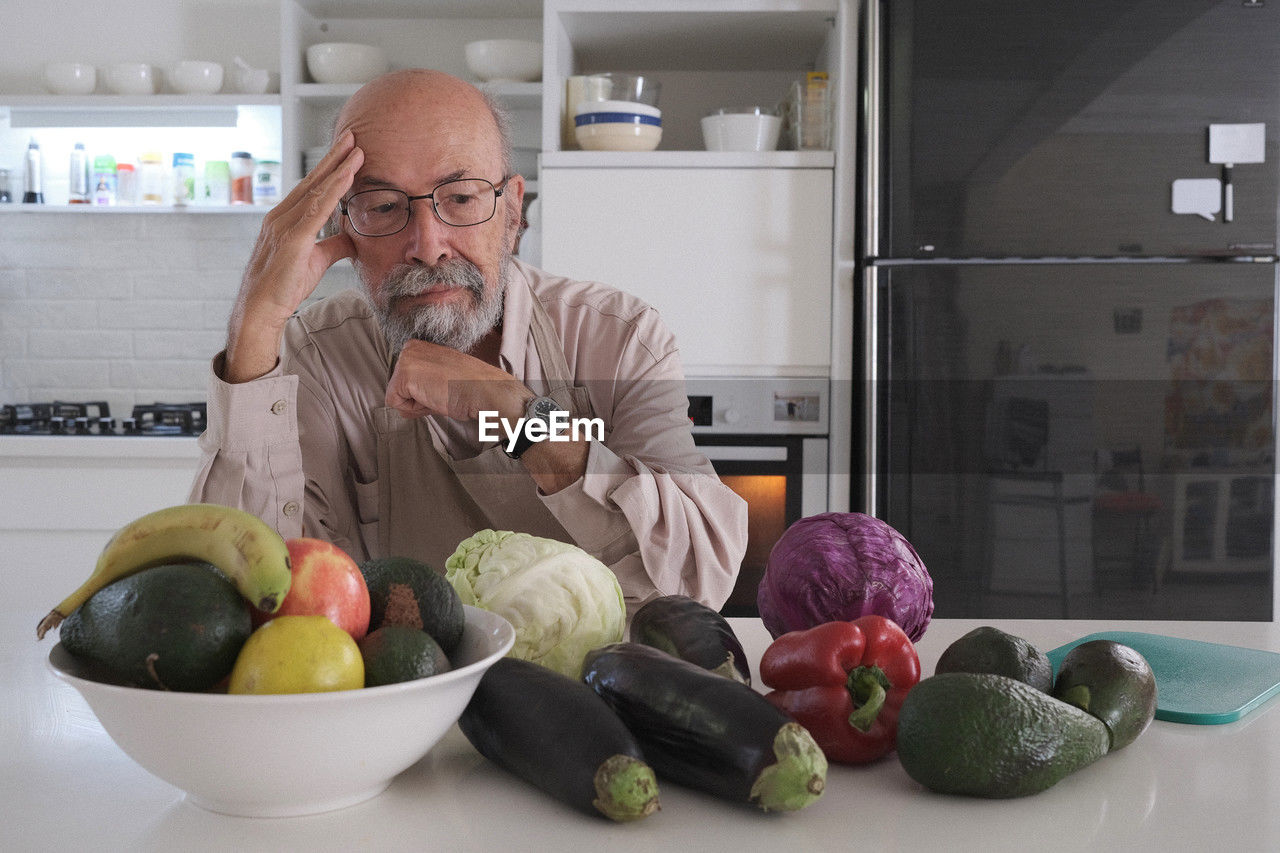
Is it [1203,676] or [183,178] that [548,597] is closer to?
[1203,676]

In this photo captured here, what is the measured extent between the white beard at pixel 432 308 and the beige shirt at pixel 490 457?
79mm

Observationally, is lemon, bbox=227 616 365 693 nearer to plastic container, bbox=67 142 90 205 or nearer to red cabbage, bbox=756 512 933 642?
red cabbage, bbox=756 512 933 642

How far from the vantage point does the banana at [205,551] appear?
52 cm

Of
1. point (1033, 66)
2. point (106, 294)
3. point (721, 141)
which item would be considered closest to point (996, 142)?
point (1033, 66)

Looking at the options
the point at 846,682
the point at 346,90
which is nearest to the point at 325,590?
the point at 846,682

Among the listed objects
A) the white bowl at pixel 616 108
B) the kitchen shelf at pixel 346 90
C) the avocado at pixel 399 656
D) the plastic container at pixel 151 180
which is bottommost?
the avocado at pixel 399 656

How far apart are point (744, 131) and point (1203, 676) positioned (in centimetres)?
182

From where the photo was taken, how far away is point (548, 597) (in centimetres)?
72

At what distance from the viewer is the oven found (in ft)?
7.91

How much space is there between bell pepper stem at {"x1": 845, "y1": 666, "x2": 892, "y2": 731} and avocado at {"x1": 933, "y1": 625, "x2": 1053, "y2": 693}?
0.05 metres

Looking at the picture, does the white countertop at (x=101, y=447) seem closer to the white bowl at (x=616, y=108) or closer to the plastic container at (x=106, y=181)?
the plastic container at (x=106, y=181)

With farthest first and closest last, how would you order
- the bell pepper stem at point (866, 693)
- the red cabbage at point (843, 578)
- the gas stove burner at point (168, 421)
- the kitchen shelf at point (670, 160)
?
the gas stove burner at point (168, 421)
the kitchen shelf at point (670, 160)
the red cabbage at point (843, 578)
the bell pepper stem at point (866, 693)

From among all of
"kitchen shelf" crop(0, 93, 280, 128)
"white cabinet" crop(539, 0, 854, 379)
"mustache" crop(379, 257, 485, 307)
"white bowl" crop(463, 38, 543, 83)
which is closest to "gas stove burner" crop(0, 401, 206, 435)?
"kitchen shelf" crop(0, 93, 280, 128)

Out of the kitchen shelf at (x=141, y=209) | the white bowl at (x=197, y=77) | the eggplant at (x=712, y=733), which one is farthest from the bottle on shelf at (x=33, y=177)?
the eggplant at (x=712, y=733)
